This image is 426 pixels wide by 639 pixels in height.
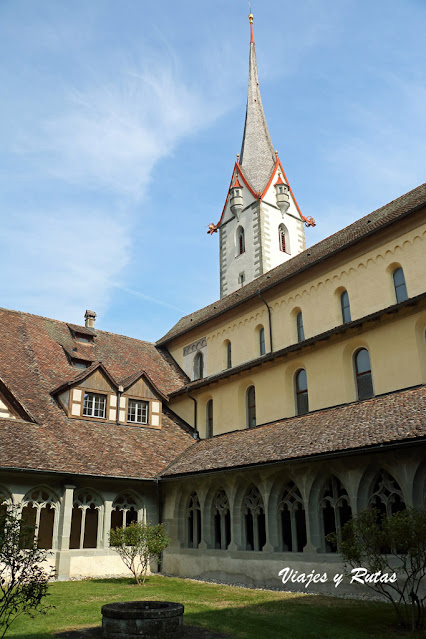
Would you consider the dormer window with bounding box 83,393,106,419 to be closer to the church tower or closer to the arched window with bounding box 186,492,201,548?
the arched window with bounding box 186,492,201,548

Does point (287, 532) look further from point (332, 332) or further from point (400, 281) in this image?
point (400, 281)

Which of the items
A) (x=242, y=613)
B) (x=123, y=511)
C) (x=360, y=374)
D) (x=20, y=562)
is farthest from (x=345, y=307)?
(x=20, y=562)

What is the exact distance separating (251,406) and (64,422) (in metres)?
8.22

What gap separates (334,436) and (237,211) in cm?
3312

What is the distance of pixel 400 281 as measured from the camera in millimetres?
21000

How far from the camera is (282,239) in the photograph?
45.7 m

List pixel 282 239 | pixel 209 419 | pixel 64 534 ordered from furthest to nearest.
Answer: pixel 282 239 < pixel 209 419 < pixel 64 534

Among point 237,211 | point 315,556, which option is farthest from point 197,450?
point 237,211

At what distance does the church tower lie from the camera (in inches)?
1724

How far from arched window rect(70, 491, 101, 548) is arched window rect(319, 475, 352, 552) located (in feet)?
30.3

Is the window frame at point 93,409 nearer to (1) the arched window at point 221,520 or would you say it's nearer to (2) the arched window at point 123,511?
(2) the arched window at point 123,511

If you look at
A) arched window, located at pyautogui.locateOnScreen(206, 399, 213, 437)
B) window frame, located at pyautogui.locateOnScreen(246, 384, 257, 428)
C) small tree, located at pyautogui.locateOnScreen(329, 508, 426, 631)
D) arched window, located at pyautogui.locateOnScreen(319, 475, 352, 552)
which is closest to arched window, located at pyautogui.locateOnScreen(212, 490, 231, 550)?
window frame, located at pyautogui.locateOnScreen(246, 384, 257, 428)

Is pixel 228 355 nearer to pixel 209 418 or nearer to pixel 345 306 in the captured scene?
pixel 209 418

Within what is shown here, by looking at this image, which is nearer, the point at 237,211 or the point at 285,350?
the point at 285,350
